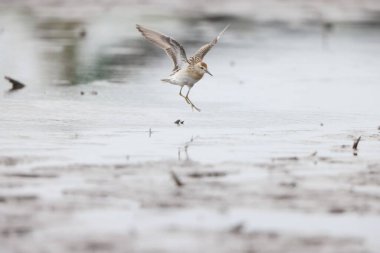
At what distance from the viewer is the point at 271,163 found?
1144 centimetres

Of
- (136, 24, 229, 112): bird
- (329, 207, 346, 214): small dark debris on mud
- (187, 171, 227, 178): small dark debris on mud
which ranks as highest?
(136, 24, 229, 112): bird

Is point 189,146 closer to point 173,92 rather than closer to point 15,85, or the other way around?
point 173,92

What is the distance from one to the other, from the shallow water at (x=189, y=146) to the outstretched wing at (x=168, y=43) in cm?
89

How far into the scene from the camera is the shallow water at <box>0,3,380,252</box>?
29.4 ft

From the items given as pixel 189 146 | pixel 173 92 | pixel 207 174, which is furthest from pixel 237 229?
pixel 173 92

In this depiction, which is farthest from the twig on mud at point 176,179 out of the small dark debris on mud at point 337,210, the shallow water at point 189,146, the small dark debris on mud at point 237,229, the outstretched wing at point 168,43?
the outstretched wing at point 168,43

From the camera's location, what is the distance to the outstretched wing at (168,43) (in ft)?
46.9

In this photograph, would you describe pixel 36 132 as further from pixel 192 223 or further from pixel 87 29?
pixel 87 29

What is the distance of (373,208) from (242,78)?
11.0m

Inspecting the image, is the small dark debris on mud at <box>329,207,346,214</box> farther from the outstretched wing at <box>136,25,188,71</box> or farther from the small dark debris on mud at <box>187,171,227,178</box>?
the outstretched wing at <box>136,25,188,71</box>

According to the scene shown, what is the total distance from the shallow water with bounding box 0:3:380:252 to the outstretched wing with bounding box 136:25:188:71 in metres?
0.89

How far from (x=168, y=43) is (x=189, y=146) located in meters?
2.32

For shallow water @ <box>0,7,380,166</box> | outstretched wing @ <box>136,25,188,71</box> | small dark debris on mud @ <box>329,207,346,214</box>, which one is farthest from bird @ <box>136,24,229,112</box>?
small dark debris on mud @ <box>329,207,346,214</box>

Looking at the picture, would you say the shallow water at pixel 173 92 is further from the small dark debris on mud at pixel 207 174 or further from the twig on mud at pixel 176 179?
the twig on mud at pixel 176 179
